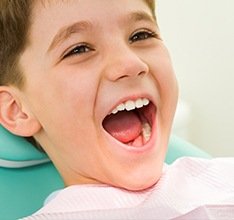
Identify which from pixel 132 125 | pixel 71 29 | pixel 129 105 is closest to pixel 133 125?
pixel 132 125

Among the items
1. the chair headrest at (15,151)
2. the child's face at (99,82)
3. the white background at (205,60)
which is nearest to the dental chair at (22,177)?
the chair headrest at (15,151)

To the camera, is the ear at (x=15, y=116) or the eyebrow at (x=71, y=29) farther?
the ear at (x=15, y=116)

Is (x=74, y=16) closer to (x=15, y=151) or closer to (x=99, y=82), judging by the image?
(x=99, y=82)

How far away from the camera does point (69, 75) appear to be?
3.22ft

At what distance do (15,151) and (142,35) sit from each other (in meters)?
0.36

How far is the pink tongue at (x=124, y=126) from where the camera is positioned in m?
1.05

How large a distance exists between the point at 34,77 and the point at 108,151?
197mm

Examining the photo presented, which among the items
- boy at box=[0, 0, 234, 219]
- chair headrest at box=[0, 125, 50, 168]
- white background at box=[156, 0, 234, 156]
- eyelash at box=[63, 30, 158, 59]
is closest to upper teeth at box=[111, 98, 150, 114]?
boy at box=[0, 0, 234, 219]

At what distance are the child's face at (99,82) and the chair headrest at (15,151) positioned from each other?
12cm

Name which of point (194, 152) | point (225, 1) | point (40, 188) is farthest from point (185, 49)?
point (40, 188)

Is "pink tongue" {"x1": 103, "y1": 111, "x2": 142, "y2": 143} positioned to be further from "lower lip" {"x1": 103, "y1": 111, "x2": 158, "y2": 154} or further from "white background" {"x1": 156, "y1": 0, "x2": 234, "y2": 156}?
"white background" {"x1": 156, "y1": 0, "x2": 234, "y2": 156}

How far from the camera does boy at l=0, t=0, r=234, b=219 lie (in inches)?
38.0

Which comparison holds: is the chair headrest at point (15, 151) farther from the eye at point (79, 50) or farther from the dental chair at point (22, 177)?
the eye at point (79, 50)

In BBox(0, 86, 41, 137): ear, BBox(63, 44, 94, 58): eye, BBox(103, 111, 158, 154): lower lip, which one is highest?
BBox(63, 44, 94, 58): eye
